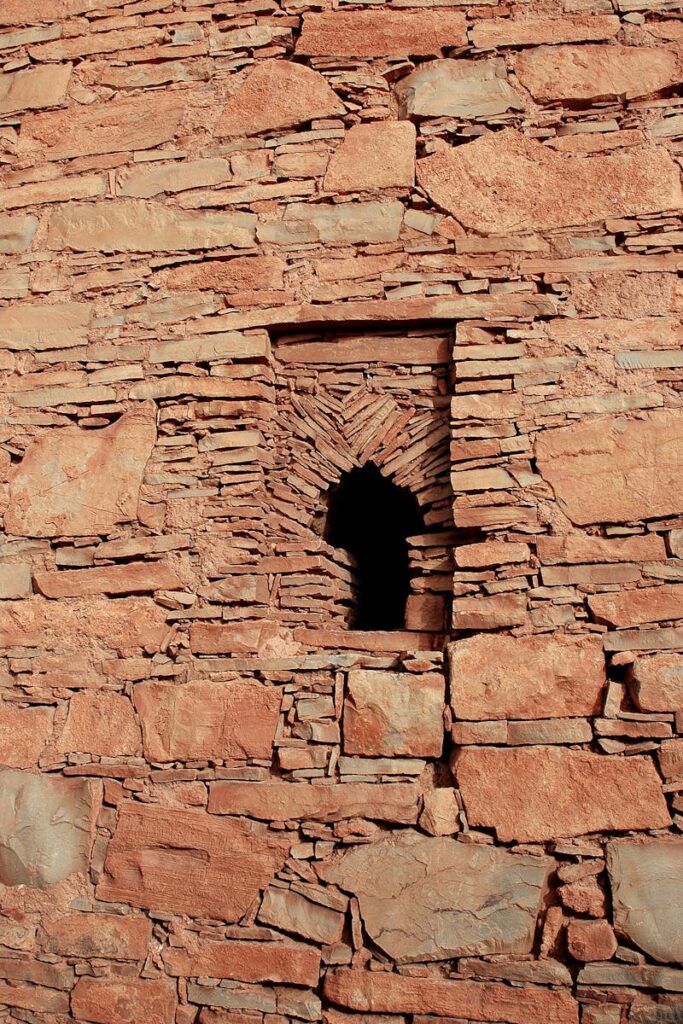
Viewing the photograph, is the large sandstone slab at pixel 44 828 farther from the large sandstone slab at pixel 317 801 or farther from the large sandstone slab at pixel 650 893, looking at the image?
the large sandstone slab at pixel 650 893

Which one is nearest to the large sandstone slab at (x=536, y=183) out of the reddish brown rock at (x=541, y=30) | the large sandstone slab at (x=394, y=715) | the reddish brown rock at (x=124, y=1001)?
the reddish brown rock at (x=541, y=30)

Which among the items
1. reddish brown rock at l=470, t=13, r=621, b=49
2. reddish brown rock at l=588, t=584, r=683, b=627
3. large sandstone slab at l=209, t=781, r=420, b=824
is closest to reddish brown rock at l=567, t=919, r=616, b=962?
large sandstone slab at l=209, t=781, r=420, b=824

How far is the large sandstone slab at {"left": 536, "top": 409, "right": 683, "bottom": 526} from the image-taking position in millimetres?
2900

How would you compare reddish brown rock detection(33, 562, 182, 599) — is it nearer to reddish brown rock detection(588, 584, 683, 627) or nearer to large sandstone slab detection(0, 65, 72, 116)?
reddish brown rock detection(588, 584, 683, 627)

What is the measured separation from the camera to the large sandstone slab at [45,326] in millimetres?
3406

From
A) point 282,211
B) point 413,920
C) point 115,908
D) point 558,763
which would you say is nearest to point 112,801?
point 115,908

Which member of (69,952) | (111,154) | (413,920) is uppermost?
(111,154)

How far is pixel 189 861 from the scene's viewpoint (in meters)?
2.85

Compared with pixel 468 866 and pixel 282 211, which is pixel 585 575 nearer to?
pixel 468 866

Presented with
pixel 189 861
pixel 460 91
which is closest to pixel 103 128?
pixel 460 91

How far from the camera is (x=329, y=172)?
3.34 metres

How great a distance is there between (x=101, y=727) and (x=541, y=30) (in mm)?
3064

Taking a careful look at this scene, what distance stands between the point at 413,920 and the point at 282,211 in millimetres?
2544

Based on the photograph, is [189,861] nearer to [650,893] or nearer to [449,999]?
[449,999]
